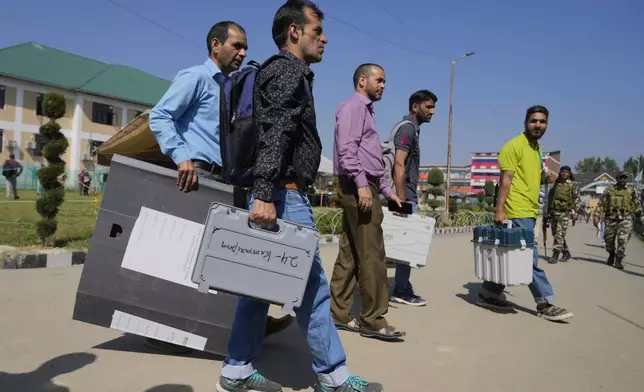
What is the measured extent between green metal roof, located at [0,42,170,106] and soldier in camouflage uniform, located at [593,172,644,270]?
110 feet

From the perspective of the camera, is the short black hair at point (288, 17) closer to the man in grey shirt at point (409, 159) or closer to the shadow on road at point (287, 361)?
the shadow on road at point (287, 361)

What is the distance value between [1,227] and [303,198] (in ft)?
28.5

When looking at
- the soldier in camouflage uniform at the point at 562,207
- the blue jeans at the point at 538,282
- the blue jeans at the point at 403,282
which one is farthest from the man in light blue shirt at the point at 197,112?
the soldier in camouflage uniform at the point at 562,207

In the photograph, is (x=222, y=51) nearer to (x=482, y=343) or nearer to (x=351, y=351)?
(x=351, y=351)

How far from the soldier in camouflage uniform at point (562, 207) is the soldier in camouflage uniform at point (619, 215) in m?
0.65

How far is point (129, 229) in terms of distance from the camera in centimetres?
291

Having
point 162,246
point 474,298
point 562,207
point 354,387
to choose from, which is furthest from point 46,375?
point 562,207

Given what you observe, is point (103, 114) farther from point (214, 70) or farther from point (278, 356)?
point (278, 356)

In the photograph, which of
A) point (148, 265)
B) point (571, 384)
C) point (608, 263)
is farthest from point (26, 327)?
point (608, 263)

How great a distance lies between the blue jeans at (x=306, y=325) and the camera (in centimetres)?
247

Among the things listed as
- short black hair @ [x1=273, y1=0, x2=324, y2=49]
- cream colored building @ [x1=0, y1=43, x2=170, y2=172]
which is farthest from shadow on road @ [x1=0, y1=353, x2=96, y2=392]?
cream colored building @ [x1=0, y1=43, x2=170, y2=172]

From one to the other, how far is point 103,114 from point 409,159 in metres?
37.0

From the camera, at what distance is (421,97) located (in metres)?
5.17

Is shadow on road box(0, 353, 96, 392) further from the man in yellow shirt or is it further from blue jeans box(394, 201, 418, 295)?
the man in yellow shirt
